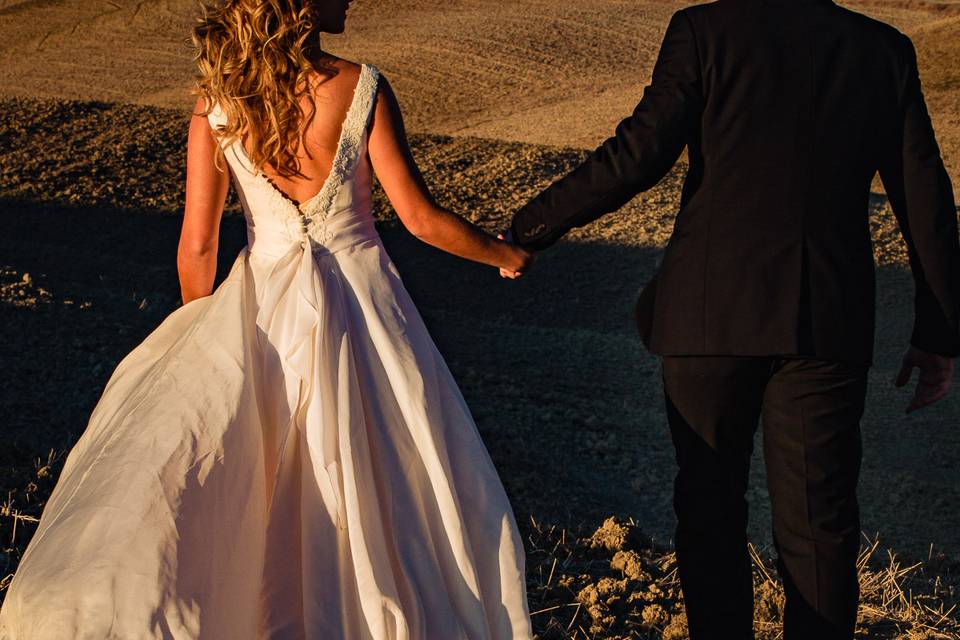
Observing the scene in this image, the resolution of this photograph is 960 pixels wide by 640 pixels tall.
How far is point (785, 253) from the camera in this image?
8.48 ft

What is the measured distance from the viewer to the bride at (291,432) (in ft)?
8.22

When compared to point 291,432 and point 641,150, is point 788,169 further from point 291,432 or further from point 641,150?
point 291,432

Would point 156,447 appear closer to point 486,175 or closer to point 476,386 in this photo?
point 476,386

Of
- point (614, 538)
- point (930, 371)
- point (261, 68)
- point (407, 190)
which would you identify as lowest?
point (614, 538)

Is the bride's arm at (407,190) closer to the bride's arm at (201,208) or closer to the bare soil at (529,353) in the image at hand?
the bride's arm at (201,208)

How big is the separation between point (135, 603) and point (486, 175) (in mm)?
7711

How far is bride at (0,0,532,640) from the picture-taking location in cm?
251

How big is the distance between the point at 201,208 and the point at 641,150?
106 centimetres

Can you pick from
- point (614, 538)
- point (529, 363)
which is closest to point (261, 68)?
point (614, 538)

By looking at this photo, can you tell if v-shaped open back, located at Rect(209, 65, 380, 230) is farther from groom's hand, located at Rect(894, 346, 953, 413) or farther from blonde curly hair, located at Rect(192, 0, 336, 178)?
groom's hand, located at Rect(894, 346, 953, 413)

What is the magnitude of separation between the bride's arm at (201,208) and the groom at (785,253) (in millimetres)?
922

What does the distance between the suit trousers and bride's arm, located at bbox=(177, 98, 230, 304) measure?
1.16 meters

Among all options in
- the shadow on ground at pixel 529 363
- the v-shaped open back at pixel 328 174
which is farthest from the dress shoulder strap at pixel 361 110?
the shadow on ground at pixel 529 363

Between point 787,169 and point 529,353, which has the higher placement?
point 787,169
